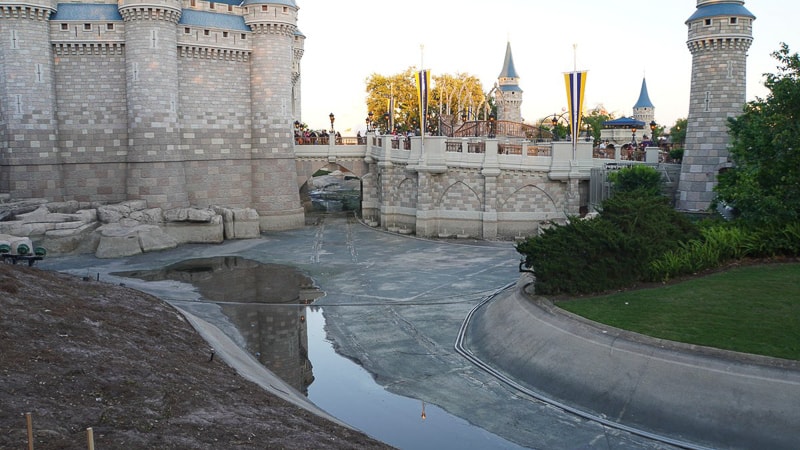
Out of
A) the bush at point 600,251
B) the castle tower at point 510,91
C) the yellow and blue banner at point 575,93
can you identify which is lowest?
the bush at point 600,251

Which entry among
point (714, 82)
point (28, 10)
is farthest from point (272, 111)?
point (714, 82)

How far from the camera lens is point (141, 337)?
16.8 m

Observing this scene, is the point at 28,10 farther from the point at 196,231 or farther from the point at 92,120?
the point at 196,231

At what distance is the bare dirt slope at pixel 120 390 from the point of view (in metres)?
10.4

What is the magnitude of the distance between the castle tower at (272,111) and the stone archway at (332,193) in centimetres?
373

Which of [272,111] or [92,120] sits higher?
[272,111]

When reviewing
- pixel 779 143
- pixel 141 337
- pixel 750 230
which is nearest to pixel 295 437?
pixel 141 337

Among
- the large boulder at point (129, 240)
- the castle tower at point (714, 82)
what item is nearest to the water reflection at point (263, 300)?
the large boulder at point (129, 240)

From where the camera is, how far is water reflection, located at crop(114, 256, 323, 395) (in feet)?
65.8

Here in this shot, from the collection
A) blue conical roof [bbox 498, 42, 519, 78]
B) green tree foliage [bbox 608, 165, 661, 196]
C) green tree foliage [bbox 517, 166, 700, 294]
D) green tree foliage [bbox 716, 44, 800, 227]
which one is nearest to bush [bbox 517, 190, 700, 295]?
green tree foliage [bbox 517, 166, 700, 294]

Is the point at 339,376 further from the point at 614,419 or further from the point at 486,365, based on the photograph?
the point at 614,419

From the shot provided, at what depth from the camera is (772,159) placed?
73.6ft

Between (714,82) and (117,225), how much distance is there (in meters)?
29.5

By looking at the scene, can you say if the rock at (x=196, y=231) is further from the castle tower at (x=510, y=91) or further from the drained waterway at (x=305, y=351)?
the castle tower at (x=510, y=91)
